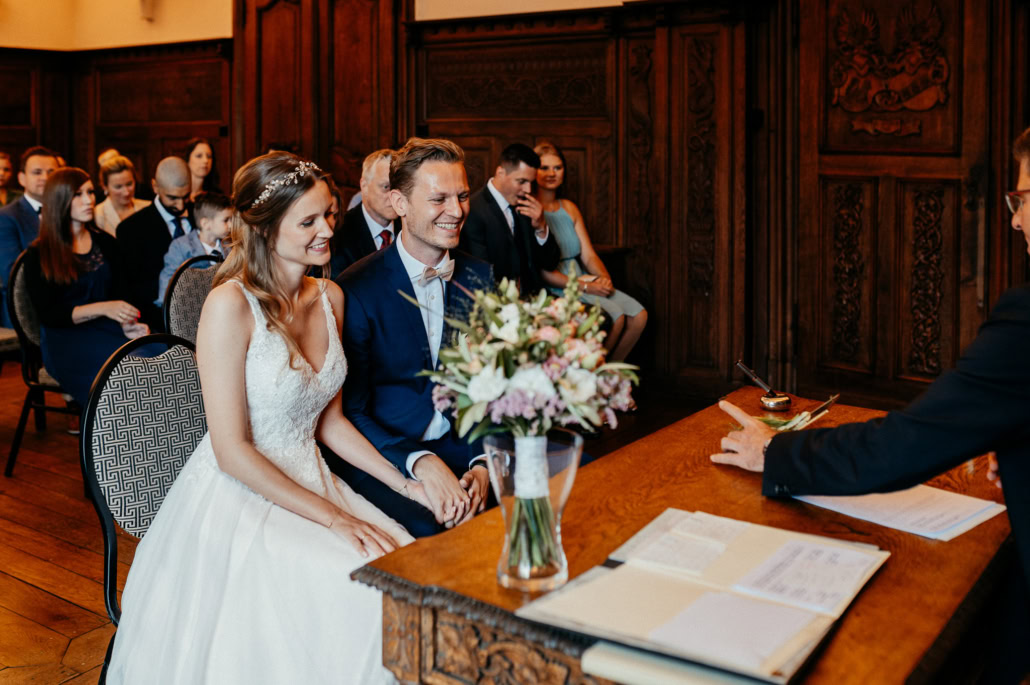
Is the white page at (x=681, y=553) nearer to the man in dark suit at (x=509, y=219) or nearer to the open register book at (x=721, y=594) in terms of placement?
the open register book at (x=721, y=594)

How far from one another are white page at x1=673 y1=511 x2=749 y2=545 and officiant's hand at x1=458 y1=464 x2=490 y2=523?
0.78 metres

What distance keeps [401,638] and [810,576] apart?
26.2 inches

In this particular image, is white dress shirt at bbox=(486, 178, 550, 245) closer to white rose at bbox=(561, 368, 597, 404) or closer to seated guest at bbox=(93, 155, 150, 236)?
seated guest at bbox=(93, 155, 150, 236)

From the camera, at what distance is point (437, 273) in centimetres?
286

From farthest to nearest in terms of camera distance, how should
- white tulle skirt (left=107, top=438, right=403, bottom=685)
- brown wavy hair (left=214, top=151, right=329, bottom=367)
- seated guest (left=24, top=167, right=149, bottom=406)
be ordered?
seated guest (left=24, top=167, right=149, bottom=406) < brown wavy hair (left=214, top=151, right=329, bottom=367) < white tulle skirt (left=107, top=438, right=403, bottom=685)

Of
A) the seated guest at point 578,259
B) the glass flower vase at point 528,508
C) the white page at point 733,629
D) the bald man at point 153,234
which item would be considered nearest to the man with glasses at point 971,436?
the white page at point 733,629

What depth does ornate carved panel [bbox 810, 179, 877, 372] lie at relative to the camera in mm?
5656

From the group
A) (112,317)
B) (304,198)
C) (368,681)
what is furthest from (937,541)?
(112,317)

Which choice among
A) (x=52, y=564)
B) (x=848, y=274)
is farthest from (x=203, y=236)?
(x=848, y=274)

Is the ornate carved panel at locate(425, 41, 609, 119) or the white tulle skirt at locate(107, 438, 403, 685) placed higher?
Answer: the ornate carved panel at locate(425, 41, 609, 119)

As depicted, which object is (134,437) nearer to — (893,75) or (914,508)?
(914,508)

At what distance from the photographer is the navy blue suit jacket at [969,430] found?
177 centimetres

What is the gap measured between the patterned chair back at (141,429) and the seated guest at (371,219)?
210cm

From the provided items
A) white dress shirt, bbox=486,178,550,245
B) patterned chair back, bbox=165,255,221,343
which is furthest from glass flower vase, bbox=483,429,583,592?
white dress shirt, bbox=486,178,550,245
